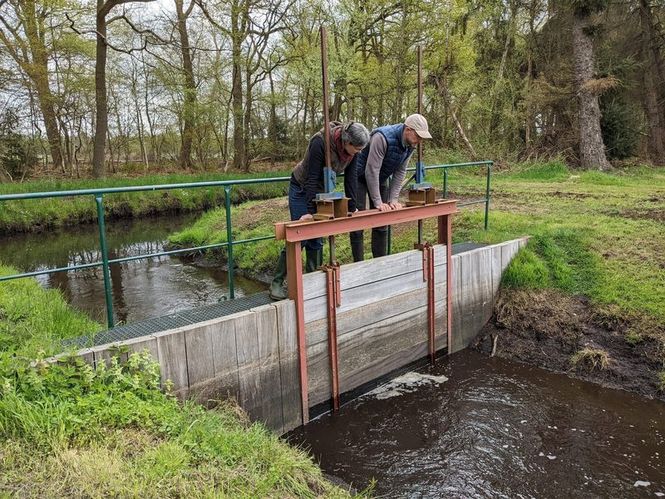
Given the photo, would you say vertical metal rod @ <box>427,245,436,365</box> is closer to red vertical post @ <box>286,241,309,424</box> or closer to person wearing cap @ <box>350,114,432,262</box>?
person wearing cap @ <box>350,114,432,262</box>

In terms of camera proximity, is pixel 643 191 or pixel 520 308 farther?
pixel 643 191

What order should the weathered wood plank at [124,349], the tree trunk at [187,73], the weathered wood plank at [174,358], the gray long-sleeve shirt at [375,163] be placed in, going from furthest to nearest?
the tree trunk at [187,73] < the gray long-sleeve shirt at [375,163] < the weathered wood plank at [174,358] < the weathered wood plank at [124,349]

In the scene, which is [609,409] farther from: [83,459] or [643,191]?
[643,191]

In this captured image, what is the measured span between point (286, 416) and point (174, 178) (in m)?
14.6

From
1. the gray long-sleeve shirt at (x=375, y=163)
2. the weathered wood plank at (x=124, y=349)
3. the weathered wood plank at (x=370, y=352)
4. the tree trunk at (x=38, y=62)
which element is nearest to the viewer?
the weathered wood plank at (x=124, y=349)

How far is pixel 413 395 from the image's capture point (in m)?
5.15

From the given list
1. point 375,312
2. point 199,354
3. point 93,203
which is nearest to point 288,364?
point 199,354

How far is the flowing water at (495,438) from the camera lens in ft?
12.6

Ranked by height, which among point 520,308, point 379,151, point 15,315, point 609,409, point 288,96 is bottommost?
point 609,409

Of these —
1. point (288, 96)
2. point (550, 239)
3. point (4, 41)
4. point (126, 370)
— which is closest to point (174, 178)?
point (4, 41)

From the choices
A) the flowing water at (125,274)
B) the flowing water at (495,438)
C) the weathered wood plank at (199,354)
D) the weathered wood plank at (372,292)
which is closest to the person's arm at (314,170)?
the weathered wood plank at (372,292)

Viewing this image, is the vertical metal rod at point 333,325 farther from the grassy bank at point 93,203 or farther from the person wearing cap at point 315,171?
the grassy bank at point 93,203

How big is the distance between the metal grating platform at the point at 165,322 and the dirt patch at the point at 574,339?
10.00 feet

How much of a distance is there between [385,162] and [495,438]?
2.67 metres
